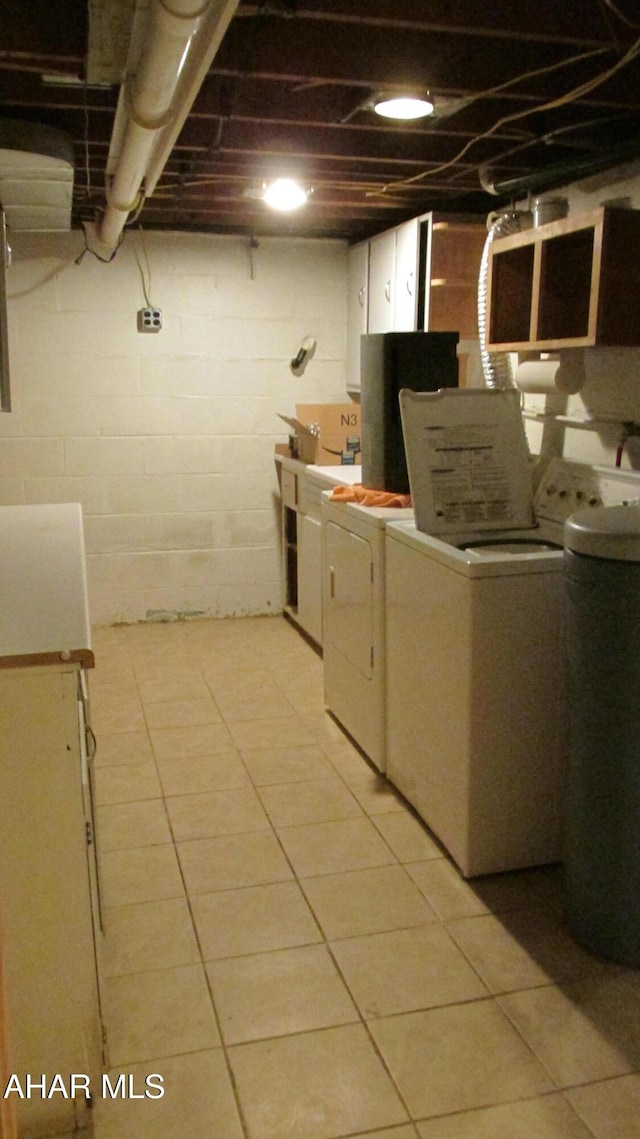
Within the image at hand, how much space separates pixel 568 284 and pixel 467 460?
72 centimetres

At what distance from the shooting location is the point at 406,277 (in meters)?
4.21

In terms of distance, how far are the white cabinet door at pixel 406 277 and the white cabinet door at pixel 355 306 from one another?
49cm

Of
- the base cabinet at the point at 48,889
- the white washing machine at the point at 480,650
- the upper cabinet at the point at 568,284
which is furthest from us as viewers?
the upper cabinet at the point at 568,284

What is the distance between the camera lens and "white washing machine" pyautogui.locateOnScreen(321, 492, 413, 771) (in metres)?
3.14

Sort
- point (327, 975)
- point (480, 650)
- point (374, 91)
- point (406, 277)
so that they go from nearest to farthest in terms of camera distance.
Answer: point (327, 975) < point (480, 650) < point (374, 91) < point (406, 277)

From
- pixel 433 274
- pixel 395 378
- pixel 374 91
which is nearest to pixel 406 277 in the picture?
pixel 433 274

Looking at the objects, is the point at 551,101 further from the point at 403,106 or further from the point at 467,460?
the point at 467,460

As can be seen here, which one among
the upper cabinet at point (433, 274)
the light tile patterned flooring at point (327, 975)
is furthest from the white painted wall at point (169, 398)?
the light tile patterned flooring at point (327, 975)

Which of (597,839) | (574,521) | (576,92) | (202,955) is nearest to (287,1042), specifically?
(202,955)

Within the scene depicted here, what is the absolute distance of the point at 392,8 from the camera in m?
2.06

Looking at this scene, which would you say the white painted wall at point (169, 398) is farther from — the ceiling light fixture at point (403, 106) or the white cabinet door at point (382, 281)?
the ceiling light fixture at point (403, 106)

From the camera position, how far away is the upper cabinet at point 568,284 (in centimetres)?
272

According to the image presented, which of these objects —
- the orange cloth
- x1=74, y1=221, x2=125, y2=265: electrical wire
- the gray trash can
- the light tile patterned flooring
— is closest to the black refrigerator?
the orange cloth

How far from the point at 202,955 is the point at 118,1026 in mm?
296
